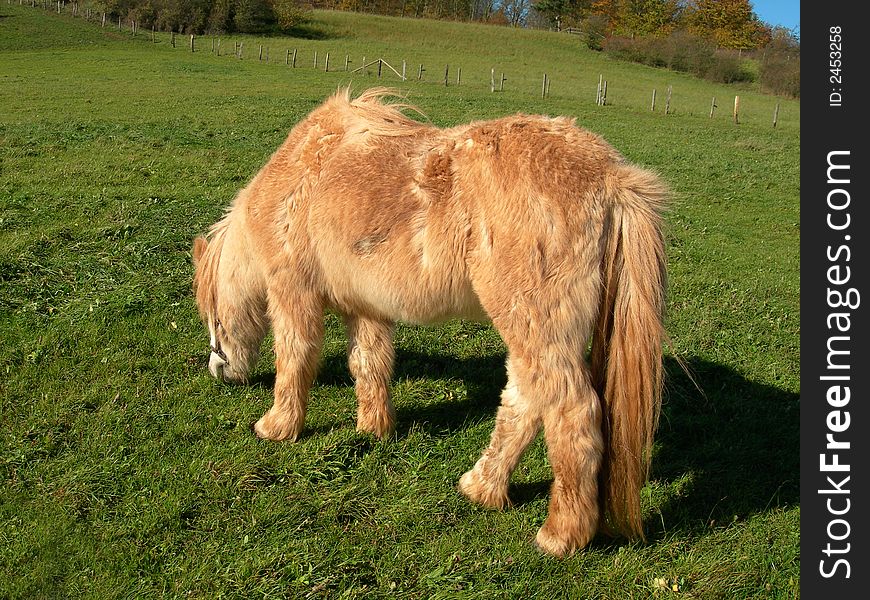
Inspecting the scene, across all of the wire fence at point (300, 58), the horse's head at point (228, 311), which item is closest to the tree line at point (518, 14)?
the wire fence at point (300, 58)

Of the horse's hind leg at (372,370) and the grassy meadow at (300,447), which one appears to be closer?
the grassy meadow at (300,447)

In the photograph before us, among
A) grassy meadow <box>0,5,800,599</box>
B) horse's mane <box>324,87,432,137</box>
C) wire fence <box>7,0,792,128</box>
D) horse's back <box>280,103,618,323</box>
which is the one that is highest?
wire fence <box>7,0,792,128</box>

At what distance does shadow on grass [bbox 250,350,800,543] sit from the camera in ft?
15.0

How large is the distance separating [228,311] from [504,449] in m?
2.52

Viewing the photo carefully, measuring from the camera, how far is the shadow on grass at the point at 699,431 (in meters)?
4.56

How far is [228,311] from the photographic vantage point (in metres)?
5.47

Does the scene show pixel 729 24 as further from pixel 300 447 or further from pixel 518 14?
pixel 300 447

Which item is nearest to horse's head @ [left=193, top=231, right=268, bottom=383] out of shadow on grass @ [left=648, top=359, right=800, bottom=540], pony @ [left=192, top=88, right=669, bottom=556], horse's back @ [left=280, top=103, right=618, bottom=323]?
pony @ [left=192, top=88, right=669, bottom=556]

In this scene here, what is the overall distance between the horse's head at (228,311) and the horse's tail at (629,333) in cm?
282

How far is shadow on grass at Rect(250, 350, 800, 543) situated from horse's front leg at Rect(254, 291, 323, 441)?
2.78ft

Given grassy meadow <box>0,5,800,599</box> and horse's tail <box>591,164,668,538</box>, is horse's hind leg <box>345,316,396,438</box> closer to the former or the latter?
grassy meadow <box>0,5,800,599</box>

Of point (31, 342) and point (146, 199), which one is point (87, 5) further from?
point (31, 342)

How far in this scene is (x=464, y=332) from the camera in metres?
7.30

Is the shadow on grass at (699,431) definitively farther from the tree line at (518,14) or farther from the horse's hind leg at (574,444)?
the tree line at (518,14)
